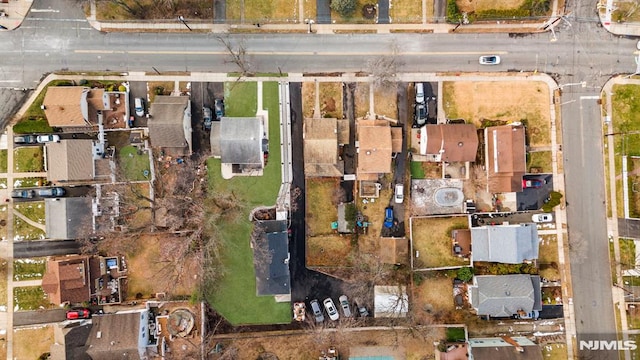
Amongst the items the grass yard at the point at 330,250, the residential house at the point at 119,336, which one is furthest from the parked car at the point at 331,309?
the residential house at the point at 119,336

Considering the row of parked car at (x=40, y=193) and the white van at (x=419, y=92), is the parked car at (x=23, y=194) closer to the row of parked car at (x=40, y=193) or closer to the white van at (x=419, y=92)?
the row of parked car at (x=40, y=193)

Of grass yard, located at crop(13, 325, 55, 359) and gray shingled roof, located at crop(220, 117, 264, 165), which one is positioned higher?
gray shingled roof, located at crop(220, 117, 264, 165)

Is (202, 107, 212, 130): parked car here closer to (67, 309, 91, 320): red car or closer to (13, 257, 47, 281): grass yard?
(13, 257, 47, 281): grass yard

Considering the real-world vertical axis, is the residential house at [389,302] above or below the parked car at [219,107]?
below

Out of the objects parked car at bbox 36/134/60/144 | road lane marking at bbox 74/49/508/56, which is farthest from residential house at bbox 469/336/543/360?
parked car at bbox 36/134/60/144

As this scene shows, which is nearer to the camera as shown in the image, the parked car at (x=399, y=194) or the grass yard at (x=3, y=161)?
the parked car at (x=399, y=194)

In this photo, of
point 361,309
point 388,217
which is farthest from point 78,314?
point 388,217
